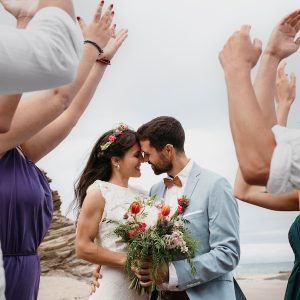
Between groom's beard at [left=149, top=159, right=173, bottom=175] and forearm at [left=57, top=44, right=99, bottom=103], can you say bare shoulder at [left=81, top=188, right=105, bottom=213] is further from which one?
forearm at [left=57, top=44, right=99, bottom=103]

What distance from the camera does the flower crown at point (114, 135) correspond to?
4.43 meters

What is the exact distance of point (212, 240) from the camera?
12.3ft

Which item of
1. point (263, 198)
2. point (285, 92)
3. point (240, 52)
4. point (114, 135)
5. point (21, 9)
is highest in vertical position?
point (21, 9)

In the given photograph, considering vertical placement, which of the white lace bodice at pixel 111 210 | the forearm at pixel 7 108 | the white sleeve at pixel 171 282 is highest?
the forearm at pixel 7 108

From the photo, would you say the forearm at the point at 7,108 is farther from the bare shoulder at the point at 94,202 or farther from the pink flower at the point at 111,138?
the pink flower at the point at 111,138

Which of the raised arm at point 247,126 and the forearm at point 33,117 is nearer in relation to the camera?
the raised arm at point 247,126

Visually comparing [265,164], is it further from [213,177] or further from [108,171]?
[108,171]

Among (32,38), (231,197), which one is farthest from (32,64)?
(231,197)

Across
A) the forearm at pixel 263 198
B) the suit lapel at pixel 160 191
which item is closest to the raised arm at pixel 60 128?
the forearm at pixel 263 198

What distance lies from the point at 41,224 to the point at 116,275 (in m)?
1.60

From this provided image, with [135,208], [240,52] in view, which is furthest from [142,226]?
[240,52]

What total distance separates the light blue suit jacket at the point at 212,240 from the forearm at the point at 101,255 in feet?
1.40

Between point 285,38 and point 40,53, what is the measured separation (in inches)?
38.7

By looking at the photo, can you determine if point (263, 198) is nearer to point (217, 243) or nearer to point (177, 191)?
point (217, 243)
